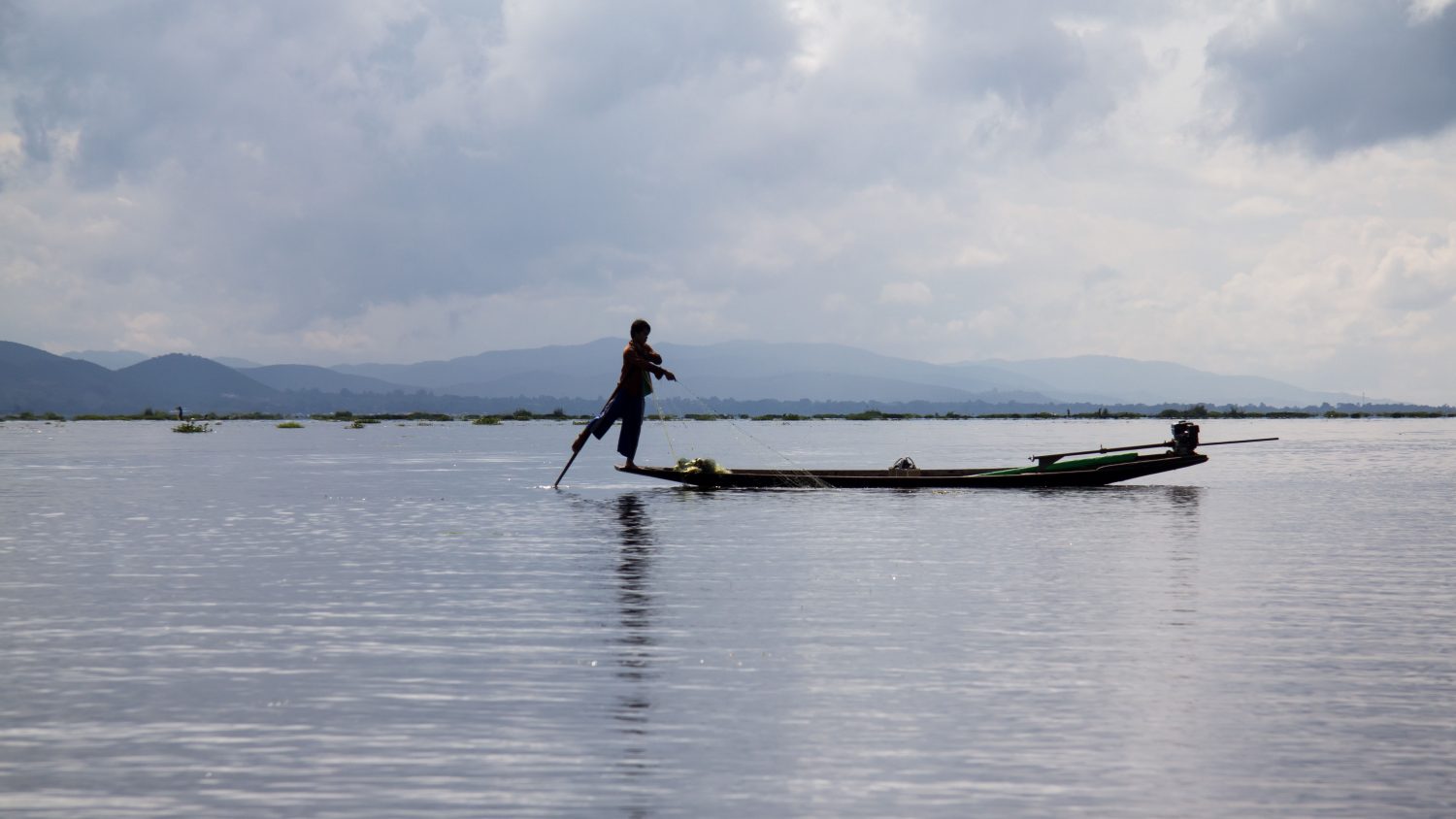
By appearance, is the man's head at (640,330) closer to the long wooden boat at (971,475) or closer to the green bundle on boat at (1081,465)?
the long wooden boat at (971,475)

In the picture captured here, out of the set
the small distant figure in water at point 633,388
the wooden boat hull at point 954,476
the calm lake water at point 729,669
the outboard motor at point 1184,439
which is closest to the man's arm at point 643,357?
the small distant figure in water at point 633,388

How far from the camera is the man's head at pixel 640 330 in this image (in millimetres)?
43719

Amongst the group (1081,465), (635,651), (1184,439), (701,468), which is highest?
(1184,439)

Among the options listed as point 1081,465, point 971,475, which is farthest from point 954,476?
point 1081,465

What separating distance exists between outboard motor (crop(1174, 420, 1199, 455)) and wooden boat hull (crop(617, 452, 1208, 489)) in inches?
12.1

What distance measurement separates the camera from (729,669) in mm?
15930

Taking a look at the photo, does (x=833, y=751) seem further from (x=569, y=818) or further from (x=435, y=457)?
(x=435, y=457)

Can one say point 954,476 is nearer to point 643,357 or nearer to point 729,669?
point 643,357

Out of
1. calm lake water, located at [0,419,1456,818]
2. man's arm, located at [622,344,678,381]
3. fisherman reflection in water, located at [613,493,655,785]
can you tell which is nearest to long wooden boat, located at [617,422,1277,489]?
man's arm, located at [622,344,678,381]

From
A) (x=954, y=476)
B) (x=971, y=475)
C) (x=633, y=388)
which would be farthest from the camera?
(x=971, y=475)

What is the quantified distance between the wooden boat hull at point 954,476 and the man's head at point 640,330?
4.33m

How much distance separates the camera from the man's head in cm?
4372

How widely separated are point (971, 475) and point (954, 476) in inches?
29.6

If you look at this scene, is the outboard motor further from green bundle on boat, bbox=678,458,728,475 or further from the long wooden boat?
green bundle on boat, bbox=678,458,728,475
